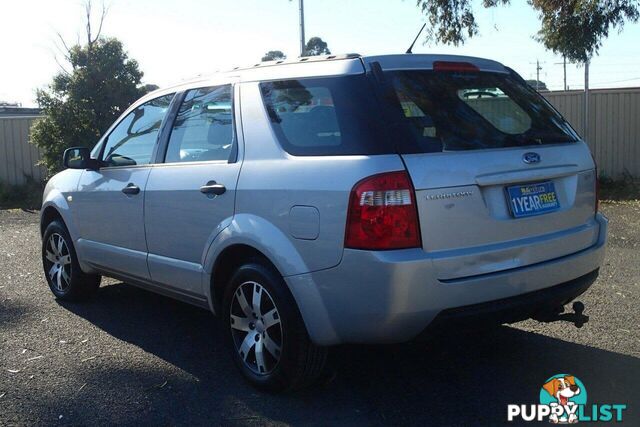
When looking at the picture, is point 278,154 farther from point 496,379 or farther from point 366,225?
point 496,379

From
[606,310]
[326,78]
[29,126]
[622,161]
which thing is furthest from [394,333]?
[29,126]

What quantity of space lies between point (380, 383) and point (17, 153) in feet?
46.8

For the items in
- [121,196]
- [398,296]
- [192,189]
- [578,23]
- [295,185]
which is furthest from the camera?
[578,23]

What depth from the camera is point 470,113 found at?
4.13 meters

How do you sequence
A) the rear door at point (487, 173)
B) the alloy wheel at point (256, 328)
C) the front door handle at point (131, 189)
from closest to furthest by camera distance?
the rear door at point (487, 173), the alloy wheel at point (256, 328), the front door handle at point (131, 189)

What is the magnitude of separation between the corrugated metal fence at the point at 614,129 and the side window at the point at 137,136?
10408 mm

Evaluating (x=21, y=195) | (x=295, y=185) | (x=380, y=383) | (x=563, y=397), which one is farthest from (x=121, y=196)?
(x=21, y=195)

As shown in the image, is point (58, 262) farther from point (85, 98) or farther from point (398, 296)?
point (85, 98)

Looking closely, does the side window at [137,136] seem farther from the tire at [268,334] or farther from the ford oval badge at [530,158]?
the ford oval badge at [530,158]

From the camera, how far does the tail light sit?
142 inches

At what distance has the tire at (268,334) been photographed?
158 inches

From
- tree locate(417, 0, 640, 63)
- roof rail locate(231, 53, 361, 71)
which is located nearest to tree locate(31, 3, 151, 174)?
tree locate(417, 0, 640, 63)

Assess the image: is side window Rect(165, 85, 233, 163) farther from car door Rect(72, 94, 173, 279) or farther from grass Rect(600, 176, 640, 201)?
grass Rect(600, 176, 640, 201)

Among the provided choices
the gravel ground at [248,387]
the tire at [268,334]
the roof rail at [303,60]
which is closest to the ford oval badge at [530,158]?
the roof rail at [303,60]
